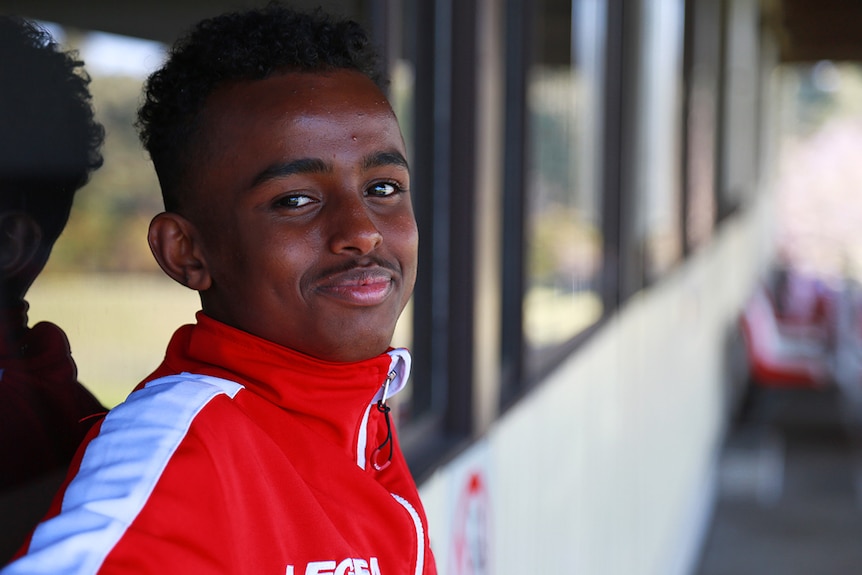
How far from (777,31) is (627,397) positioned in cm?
998

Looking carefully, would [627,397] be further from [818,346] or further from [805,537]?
[818,346]

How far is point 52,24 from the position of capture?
100 centimetres

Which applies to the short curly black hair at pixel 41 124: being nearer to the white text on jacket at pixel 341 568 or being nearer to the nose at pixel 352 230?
the nose at pixel 352 230

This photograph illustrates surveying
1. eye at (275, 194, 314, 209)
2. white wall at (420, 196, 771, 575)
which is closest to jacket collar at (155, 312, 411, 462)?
eye at (275, 194, 314, 209)

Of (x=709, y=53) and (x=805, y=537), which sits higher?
(x=709, y=53)

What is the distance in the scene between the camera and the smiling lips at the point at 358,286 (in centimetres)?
84

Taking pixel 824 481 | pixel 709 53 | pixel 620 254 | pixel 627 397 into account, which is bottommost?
pixel 824 481

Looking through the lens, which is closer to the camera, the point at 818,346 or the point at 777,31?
A: the point at 818,346

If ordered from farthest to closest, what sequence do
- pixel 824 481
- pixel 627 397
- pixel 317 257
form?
pixel 824 481 → pixel 627 397 → pixel 317 257

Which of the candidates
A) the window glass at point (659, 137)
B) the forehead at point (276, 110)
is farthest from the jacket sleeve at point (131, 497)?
the window glass at point (659, 137)

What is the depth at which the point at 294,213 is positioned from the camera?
2.72ft

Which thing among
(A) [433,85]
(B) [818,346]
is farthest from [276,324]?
(B) [818,346]

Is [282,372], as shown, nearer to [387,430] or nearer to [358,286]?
[358,286]

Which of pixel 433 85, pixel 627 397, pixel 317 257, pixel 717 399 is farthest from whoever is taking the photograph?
pixel 717 399
